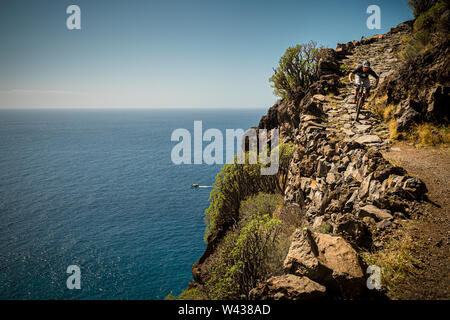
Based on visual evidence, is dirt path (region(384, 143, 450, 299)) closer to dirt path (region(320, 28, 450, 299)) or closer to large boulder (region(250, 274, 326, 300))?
dirt path (region(320, 28, 450, 299))

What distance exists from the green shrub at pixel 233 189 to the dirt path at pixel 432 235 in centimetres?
1752

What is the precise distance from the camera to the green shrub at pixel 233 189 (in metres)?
27.9

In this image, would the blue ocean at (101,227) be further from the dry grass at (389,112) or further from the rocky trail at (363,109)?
the dry grass at (389,112)

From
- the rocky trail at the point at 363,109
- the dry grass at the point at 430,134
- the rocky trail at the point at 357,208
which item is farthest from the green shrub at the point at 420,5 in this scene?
the dry grass at the point at 430,134

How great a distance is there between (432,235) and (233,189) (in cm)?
2375

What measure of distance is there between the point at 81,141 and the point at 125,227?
156 metres

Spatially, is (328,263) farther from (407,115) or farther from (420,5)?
(420,5)

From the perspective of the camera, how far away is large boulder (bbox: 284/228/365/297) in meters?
5.94

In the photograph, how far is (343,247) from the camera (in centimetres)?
681

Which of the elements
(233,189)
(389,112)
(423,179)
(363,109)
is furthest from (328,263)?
(233,189)

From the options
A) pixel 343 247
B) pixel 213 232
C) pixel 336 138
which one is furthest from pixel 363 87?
pixel 213 232

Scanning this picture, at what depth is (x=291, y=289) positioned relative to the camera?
595cm

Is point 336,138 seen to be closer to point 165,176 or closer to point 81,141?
point 165,176
